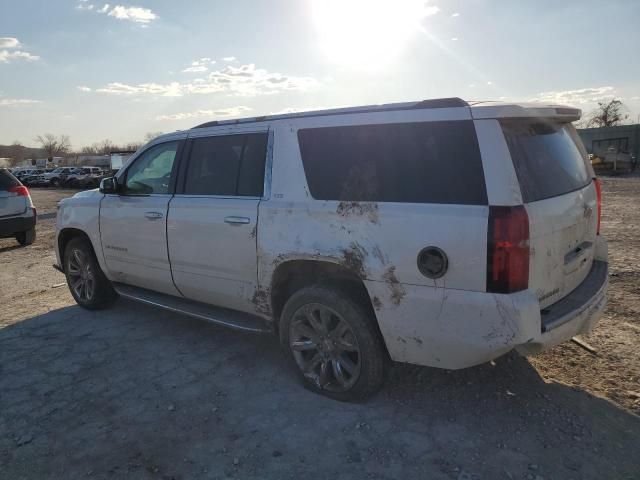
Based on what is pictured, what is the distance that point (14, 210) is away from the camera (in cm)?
995

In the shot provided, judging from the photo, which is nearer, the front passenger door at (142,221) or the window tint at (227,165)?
the window tint at (227,165)

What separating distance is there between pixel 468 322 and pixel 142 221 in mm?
3146

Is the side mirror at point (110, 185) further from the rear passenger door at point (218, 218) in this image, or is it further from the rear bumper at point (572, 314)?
the rear bumper at point (572, 314)

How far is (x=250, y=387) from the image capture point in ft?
12.3

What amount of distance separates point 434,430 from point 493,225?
1.33 meters

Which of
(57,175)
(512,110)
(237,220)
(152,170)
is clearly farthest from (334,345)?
(57,175)

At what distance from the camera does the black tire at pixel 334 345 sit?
3246mm

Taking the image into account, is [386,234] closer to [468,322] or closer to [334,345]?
[468,322]

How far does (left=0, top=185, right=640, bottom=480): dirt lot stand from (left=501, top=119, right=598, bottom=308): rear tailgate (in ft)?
2.60

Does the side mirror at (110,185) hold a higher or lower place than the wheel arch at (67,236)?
higher

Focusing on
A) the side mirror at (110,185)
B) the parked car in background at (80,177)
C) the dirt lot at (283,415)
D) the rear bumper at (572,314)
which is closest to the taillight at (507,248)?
the rear bumper at (572,314)

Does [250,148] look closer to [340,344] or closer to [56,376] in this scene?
[340,344]

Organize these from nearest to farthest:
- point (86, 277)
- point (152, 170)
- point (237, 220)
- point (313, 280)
A: point (313, 280) < point (237, 220) < point (152, 170) < point (86, 277)

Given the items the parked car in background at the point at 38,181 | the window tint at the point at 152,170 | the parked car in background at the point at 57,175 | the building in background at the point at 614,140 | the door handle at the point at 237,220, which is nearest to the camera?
the door handle at the point at 237,220
